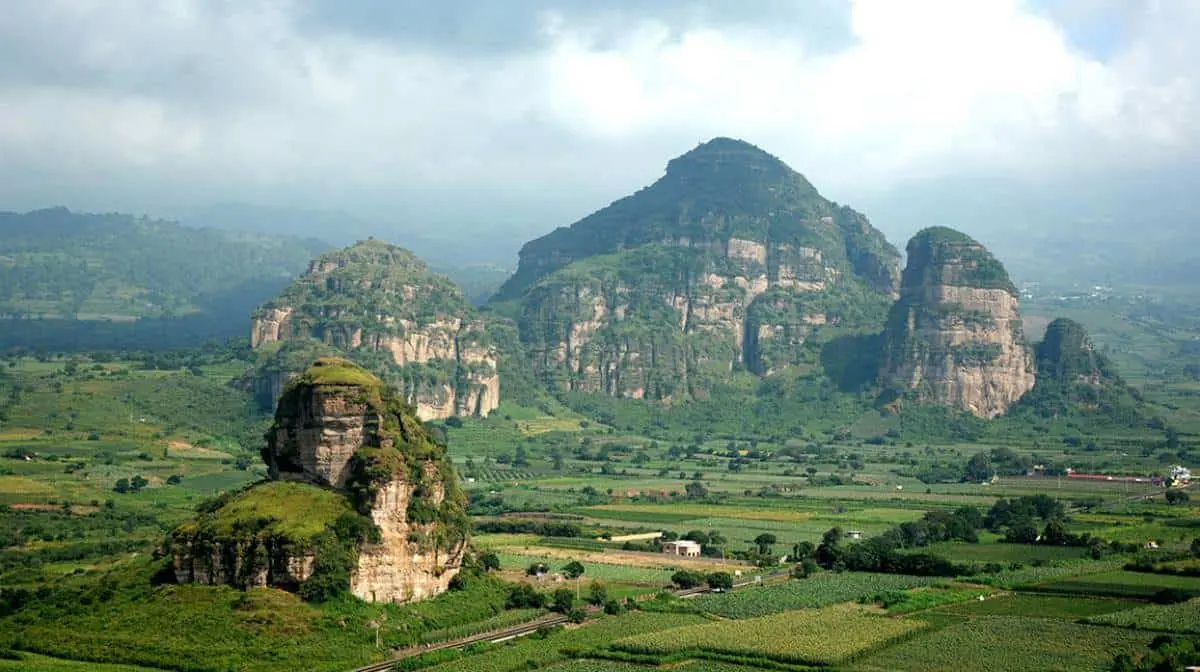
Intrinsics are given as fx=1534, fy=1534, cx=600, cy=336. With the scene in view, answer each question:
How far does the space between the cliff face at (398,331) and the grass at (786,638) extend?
10519 centimetres

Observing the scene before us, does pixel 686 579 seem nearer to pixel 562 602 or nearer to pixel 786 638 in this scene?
pixel 562 602

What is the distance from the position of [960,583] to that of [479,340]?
374 ft

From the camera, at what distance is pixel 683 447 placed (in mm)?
188500

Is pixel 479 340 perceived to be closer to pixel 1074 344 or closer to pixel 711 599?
pixel 1074 344

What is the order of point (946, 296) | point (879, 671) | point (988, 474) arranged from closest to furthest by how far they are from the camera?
point (879, 671) → point (988, 474) → point (946, 296)

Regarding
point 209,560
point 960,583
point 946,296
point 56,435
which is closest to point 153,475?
point 56,435

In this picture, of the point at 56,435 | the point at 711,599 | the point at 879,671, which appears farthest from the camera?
the point at 56,435

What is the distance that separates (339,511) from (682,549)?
3688cm

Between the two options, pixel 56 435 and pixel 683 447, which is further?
pixel 683 447

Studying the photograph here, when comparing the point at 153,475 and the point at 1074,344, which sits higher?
the point at 1074,344

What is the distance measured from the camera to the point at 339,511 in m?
73.6

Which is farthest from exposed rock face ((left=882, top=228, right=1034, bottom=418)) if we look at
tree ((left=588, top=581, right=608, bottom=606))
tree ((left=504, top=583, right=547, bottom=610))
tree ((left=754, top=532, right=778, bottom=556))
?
tree ((left=504, top=583, right=547, bottom=610))

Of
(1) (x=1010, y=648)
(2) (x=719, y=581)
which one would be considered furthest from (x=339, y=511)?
(1) (x=1010, y=648)

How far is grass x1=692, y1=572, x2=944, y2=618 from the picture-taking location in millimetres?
80444
